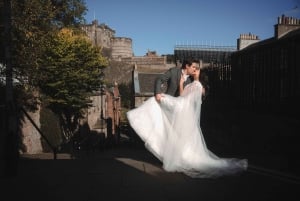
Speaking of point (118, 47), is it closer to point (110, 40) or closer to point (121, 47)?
point (121, 47)

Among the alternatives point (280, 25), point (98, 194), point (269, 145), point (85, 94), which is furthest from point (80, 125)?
point (98, 194)

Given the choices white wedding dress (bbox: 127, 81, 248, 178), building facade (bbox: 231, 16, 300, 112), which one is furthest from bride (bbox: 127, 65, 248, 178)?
building facade (bbox: 231, 16, 300, 112)

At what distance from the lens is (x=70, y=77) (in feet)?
126

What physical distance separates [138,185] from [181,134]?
4.61 feet

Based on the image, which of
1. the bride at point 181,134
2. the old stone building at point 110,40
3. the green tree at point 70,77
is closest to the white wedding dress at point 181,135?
the bride at point 181,134

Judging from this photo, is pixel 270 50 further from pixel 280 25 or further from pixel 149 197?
pixel 280 25

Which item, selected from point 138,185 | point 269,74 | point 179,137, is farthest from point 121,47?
point 138,185

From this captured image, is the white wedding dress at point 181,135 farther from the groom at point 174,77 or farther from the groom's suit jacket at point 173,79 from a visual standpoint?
the groom's suit jacket at point 173,79

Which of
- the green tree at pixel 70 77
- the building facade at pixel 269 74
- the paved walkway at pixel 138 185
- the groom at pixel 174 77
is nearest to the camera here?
the paved walkway at pixel 138 185

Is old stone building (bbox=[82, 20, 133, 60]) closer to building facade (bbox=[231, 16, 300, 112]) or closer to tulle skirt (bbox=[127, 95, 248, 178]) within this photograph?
building facade (bbox=[231, 16, 300, 112])

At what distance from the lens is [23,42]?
1364cm

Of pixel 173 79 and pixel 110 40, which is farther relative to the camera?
pixel 110 40

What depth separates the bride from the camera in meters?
6.32

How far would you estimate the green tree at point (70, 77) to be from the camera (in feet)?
122
